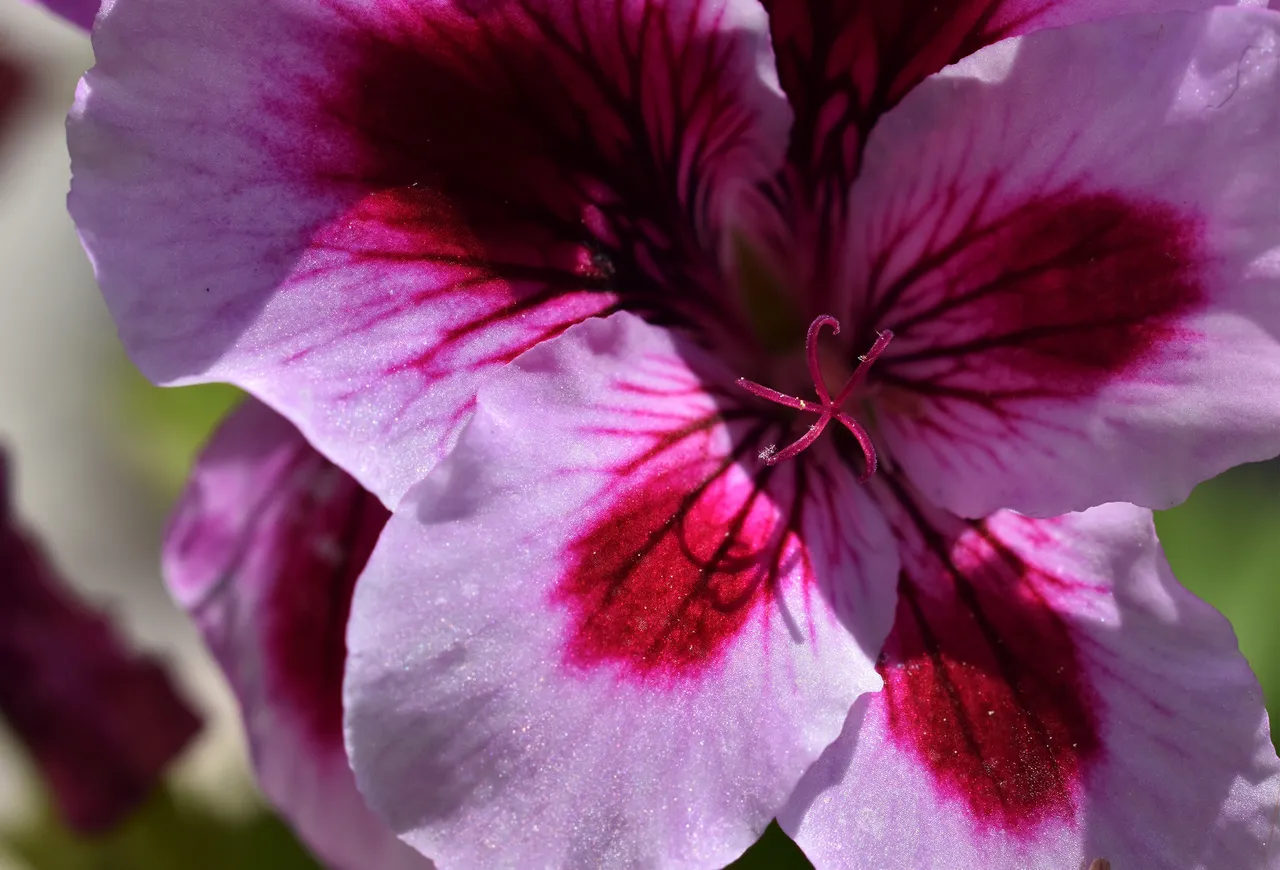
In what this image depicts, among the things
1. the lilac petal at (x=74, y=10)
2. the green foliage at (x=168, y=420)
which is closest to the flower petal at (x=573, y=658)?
the lilac petal at (x=74, y=10)

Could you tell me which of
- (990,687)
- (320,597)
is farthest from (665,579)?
(320,597)

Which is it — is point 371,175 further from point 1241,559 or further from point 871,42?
point 1241,559

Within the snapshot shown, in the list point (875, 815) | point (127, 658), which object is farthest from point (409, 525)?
point (127, 658)

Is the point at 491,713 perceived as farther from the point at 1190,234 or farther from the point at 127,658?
the point at 127,658

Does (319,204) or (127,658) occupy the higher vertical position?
(319,204)

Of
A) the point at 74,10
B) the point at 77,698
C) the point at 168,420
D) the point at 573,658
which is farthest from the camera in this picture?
the point at 168,420

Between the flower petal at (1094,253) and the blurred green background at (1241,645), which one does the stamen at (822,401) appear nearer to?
the flower petal at (1094,253)

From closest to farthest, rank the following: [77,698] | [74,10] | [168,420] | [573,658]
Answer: [573,658], [74,10], [77,698], [168,420]
